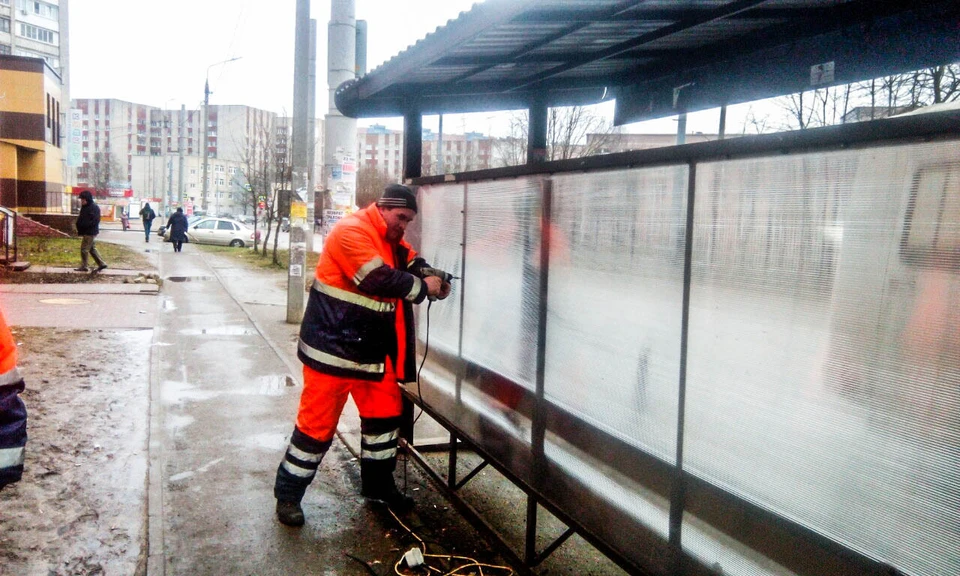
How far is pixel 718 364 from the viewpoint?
97.7 inches

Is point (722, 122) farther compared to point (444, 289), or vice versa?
point (722, 122)

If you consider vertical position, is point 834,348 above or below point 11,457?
above

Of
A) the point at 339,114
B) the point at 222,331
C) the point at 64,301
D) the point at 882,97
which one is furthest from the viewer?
the point at 64,301

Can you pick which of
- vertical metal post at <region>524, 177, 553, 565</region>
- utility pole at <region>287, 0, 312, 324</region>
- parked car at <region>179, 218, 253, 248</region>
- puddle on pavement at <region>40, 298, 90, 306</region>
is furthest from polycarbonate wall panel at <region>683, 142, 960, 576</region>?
parked car at <region>179, 218, 253, 248</region>

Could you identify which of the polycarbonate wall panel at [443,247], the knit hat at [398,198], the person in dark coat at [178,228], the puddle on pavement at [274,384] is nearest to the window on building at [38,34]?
the person in dark coat at [178,228]

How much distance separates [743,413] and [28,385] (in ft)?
23.1

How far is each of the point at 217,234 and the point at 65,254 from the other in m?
13.2

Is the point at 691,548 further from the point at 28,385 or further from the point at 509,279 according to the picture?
the point at 28,385

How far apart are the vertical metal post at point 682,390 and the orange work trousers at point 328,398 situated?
85.5 inches

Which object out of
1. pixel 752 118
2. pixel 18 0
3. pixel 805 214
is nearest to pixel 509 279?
pixel 805 214

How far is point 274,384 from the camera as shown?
7.87 meters

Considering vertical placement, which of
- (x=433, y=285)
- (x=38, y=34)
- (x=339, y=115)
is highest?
(x=38, y=34)

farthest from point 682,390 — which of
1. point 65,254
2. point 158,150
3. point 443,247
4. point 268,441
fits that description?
point 158,150

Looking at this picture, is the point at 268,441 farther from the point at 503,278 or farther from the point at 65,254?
the point at 65,254
